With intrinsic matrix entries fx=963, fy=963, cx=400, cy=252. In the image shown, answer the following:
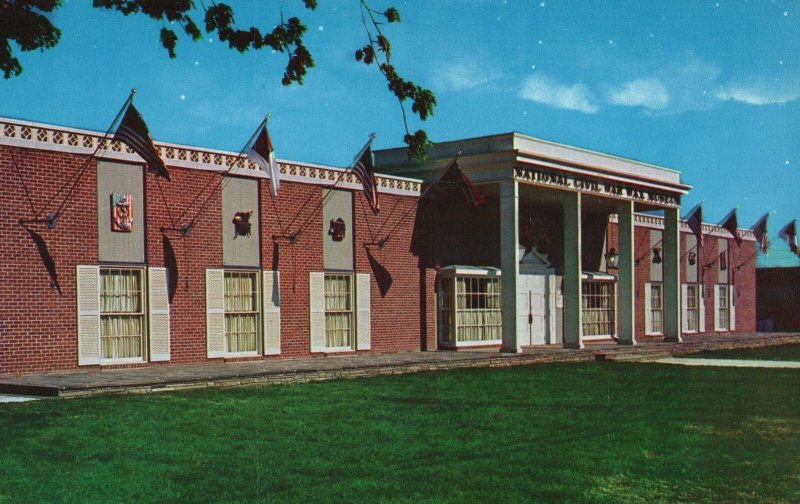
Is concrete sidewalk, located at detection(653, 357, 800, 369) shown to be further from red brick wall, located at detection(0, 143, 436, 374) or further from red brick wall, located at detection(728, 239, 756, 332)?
red brick wall, located at detection(728, 239, 756, 332)

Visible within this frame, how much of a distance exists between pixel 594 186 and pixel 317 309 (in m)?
9.83

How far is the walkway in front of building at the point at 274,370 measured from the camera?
14820 mm

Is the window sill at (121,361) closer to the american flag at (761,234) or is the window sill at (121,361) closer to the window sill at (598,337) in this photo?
the window sill at (598,337)

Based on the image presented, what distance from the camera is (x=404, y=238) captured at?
25312mm

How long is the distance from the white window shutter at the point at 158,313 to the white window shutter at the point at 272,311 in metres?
2.72

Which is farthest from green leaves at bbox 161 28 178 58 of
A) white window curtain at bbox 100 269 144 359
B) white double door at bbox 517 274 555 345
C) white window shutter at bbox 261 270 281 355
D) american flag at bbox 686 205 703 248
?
american flag at bbox 686 205 703 248

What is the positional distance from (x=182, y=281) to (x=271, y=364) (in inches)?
98.2

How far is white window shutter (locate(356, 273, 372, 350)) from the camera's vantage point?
23875mm

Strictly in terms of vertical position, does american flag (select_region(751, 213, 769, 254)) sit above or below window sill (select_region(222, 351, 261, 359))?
above

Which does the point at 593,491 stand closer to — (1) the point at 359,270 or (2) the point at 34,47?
(2) the point at 34,47

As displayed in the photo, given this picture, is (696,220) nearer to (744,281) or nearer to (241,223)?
(744,281)

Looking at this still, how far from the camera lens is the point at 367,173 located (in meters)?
22.5

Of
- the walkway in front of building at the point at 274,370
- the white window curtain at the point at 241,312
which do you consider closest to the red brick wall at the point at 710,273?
the walkway in front of building at the point at 274,370

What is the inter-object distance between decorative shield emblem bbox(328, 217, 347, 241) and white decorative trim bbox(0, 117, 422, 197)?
88 centimetres
